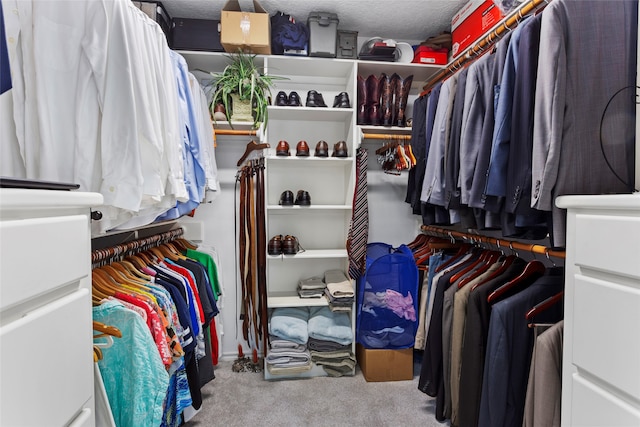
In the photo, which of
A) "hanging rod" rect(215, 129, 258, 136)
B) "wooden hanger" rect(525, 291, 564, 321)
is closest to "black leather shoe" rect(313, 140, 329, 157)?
"hanging rod" rect(215, 129, 258, 136)

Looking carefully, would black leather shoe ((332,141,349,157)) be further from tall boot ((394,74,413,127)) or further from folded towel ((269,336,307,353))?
folded towel ((269,336,307,353))

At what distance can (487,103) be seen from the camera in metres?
1.40

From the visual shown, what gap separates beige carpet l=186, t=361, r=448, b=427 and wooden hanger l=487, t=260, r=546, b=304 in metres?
0.87

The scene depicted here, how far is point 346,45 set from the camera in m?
2.26

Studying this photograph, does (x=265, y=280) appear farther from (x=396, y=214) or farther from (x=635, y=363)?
(x=635, y=363)

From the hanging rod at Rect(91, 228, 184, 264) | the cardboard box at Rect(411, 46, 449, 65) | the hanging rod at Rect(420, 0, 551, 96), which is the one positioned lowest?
the hanging rod at Rect(91, 228, 184, 264)

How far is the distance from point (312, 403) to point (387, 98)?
2.02 m

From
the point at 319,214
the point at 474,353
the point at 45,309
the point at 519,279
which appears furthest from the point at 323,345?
the point at 45,309

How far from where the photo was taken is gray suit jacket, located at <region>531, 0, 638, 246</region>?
3.40 feet

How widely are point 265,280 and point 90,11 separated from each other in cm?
167

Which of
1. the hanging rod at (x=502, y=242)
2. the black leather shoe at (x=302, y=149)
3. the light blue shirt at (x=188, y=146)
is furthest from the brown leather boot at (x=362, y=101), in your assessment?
the light blue shirt at (x=188, y=146)

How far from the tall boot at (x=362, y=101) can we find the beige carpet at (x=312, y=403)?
5.82ft


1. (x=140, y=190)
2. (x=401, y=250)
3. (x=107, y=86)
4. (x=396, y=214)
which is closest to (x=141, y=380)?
(x=140, y=190)

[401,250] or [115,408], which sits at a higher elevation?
[401,250]
